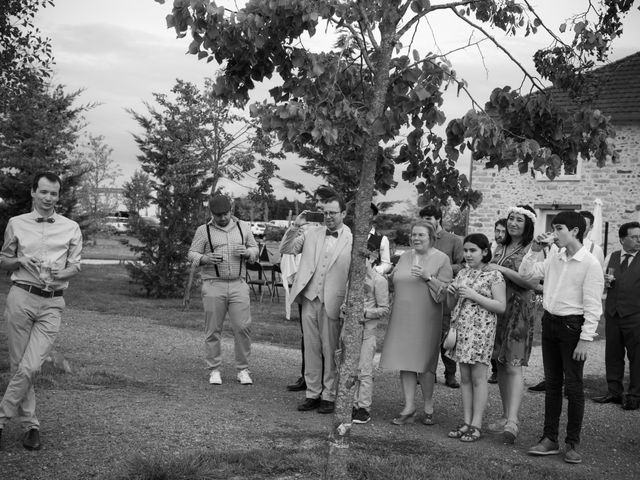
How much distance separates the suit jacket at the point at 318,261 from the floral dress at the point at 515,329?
1.51m

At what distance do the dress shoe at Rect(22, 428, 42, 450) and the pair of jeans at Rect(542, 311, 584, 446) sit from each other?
12.8ft

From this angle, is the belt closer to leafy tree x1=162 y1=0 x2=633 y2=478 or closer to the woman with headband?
leafy tree x1=162 y1=0 x2=633 y2=478

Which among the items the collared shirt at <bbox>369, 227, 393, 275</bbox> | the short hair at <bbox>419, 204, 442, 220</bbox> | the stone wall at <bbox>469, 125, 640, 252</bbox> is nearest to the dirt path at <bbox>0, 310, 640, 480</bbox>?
the collared shirt at <bbox>369, 227, 393, 275</bbox>

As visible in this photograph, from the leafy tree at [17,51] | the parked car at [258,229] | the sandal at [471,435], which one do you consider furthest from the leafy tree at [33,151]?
the parked car at [258,229]

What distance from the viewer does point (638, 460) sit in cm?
643

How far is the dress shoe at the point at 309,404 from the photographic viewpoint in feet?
24.1

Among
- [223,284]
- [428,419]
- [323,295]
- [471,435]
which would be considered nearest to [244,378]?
[223,284]

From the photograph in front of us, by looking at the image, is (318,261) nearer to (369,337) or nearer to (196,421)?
(369,337)

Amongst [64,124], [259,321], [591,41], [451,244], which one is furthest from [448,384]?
[64,124]

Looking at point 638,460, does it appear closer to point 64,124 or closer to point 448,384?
point 448,384

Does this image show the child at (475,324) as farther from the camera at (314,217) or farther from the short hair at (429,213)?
the camera at (314,217)

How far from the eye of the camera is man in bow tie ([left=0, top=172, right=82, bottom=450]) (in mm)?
5555

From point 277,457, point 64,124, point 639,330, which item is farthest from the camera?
point 64,124

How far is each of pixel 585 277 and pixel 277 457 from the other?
2.80 metres
